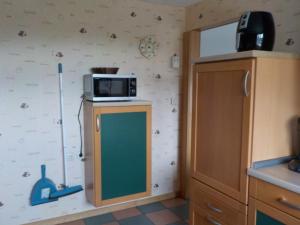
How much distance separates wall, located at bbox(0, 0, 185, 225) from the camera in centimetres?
234

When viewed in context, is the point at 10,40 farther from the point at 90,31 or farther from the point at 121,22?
the point at 121,22

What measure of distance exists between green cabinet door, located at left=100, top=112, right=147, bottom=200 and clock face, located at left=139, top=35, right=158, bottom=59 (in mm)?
714

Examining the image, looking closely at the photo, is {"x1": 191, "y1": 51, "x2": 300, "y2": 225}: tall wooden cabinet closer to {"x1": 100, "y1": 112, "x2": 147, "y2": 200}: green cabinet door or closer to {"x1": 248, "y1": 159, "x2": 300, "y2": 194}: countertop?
{"x1": 248, "y1": 159, "x2": 300, "y2": 194}: countertop

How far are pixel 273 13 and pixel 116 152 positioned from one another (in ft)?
5.59

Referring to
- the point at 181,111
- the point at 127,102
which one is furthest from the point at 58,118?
the point at 181,111

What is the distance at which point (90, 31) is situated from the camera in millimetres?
2604

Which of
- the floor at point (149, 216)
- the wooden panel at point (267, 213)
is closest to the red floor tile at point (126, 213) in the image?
the floor at point (149, 216)

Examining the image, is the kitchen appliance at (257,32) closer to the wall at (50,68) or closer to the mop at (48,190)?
the wall at (50,68)

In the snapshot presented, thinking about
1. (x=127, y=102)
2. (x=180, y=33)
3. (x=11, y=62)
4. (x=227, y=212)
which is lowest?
(x=227, y=212)

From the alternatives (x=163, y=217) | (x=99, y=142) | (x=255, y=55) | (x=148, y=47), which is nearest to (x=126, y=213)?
(x=163, y=217)

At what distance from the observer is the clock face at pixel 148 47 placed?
2867 millimetres

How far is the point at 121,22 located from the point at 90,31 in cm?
34

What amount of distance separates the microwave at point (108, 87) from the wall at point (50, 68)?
0.69 ft

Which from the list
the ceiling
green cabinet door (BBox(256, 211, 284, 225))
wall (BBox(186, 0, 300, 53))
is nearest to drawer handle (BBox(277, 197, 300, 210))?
green cabinet door (BBox(256, 211, 284, 225))
